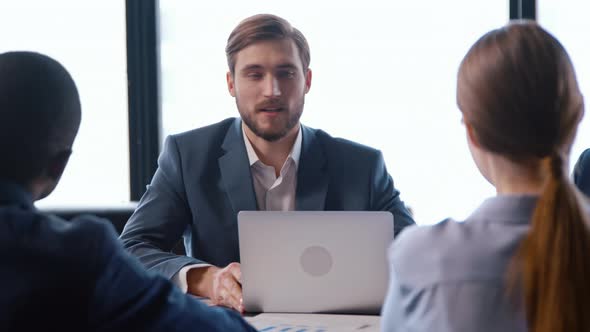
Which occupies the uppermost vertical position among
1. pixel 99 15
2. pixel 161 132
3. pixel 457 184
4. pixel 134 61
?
pixel 99 15

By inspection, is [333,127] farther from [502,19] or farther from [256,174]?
[256,174]

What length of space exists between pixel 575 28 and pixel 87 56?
8.54ft

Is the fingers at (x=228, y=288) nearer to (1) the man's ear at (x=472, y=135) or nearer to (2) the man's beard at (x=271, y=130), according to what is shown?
(2) the man's beard at (x=271, y=130)

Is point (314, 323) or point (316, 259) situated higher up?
point (316, 259)

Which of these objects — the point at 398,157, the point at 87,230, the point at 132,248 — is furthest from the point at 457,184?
the point at 87,230

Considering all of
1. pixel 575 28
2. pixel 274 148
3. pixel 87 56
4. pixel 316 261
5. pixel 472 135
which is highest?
pixel 575 28

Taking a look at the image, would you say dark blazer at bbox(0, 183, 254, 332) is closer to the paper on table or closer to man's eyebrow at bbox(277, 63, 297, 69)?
the paper on table

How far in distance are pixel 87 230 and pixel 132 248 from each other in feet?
4.35

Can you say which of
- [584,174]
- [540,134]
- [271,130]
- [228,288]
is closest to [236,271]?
[228,288]

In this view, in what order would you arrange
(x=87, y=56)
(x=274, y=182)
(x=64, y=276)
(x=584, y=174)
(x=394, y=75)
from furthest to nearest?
1. (x=87, y=56)
2. (x=394, y=75)
3. (x=274, y=182)
4. (x=584, y=174)
5. (x=64, y=276)

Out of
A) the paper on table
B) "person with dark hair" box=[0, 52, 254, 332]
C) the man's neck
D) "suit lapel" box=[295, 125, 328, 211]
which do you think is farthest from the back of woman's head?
the man's neck

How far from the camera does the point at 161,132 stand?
405 centimetres

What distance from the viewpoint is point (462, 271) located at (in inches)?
47.1

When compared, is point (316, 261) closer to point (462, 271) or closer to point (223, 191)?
point (462, 271)
